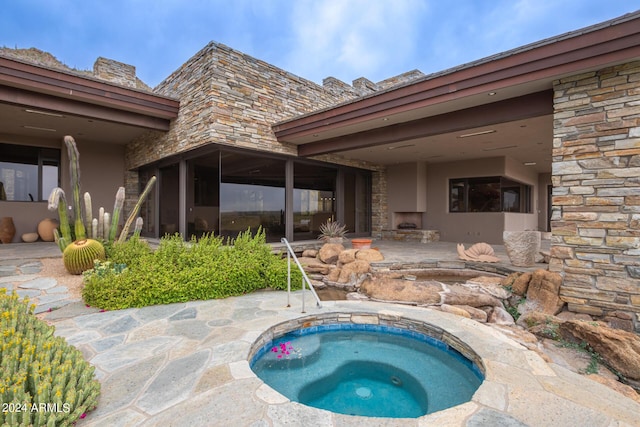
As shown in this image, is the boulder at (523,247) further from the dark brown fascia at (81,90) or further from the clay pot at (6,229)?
the clay pot at (6,229)

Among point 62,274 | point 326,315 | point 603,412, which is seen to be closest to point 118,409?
point 326,315

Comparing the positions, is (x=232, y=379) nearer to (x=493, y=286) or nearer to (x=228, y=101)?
(x=493, y=286)

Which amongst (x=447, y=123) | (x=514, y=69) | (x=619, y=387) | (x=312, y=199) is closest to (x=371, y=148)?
(x=312, y=199)

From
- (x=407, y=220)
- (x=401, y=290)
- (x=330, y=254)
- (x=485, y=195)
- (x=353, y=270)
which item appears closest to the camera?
(x=401, y=290)

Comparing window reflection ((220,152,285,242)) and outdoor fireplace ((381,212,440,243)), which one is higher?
window reflection ((220,152,285,242))

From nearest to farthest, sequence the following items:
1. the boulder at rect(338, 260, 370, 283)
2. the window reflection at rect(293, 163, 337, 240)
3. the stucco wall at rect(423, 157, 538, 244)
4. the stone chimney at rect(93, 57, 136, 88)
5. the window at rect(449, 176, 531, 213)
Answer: the boulder at rect(338, 260, 370, 283) → the window reflection at rect(293, 163, 337, 240) → the stone chimney at rect(93, 57, 136, 88) → the stucco wall at rect(423, 157, 538, 244) → the window at rect(449, 176, 531, 213)

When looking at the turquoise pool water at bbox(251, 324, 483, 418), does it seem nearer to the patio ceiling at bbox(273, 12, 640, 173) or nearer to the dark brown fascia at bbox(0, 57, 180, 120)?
the patio ceiling at bbox(273, 12, 640, 173)

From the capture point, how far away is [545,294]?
4285 mm

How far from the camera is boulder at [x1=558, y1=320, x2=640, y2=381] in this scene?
2971 mm

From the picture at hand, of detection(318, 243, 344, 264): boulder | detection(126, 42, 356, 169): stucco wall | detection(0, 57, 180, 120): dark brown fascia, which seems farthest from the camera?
detection(318, 243, 344, 264): boulder

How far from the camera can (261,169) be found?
810 cm

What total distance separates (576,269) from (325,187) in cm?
672

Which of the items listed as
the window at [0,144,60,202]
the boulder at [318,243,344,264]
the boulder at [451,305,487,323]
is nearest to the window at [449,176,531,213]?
the boulder at [318,243,344,264]

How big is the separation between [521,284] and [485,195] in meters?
6.14
